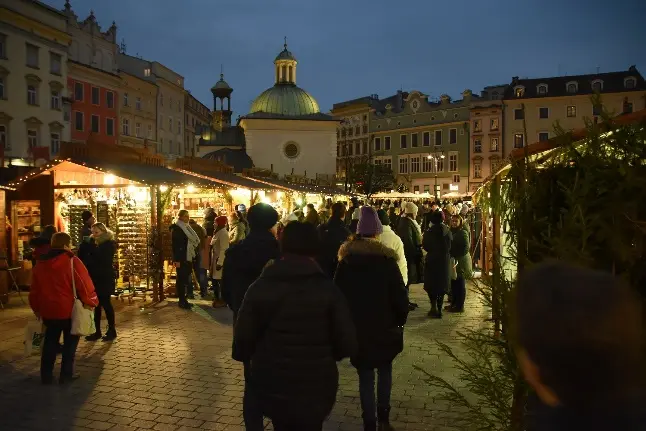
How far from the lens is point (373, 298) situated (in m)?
4.50

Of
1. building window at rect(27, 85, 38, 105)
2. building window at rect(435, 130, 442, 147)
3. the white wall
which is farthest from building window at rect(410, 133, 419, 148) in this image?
building window at rect(27, 85, 38, 105)

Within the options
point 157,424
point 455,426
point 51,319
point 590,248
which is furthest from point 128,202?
point 590,248

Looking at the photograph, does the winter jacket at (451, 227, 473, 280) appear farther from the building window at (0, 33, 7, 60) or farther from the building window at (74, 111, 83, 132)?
the building window at (74, 111, 83, 132)

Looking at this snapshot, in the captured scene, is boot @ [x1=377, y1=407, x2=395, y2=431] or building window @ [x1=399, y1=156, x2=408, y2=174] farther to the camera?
building window @ [x1=399, y1=156, x2=408, y2=174]

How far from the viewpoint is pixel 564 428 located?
1540 mm

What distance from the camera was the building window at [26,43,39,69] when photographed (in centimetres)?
3703

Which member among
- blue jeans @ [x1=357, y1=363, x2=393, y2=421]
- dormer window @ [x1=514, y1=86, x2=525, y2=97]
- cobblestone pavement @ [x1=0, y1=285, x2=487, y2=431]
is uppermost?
dormer window @ [x1=514, y1=86, x2=525, y2=97]

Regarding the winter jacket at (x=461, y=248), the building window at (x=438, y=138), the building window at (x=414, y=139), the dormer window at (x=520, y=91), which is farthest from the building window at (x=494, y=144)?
the winter jacket at (x=461, y=248)

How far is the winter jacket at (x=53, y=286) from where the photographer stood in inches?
241

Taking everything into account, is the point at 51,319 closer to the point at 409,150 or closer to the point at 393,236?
the point at 393,236

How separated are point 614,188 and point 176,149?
66570 millimetres

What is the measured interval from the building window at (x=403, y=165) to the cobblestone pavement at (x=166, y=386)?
61420mm

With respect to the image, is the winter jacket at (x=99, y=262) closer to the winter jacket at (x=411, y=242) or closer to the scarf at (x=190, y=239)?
the scarf at (x=190, y=239)

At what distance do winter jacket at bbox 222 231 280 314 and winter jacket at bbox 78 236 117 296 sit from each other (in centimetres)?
368
